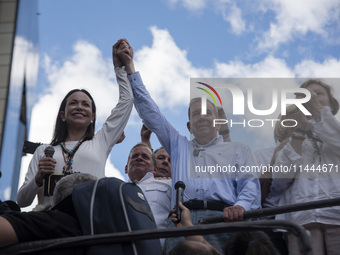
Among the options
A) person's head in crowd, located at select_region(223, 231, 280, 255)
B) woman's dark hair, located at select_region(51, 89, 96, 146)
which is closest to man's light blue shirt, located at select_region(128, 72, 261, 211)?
woman's dark hair, located at select_region(51, 89, 96, 146)

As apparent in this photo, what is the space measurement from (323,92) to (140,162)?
5.80 feet

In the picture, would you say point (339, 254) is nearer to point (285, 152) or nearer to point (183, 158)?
point (285, 152)

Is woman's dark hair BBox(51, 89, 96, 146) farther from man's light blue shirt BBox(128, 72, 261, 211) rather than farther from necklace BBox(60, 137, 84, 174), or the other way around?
man's light blue shirt BBox(128, 72, 261, 211)

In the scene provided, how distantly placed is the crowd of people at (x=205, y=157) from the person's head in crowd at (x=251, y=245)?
0.90m

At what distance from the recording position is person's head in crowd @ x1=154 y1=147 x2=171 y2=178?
17.8 ft

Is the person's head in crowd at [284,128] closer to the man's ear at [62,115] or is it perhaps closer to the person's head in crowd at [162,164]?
the person's head in crowd at [162,164]

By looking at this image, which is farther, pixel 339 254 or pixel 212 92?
pixel 212 92

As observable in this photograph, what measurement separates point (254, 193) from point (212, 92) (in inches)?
60.3

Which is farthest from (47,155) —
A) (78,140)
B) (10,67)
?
(10,67)

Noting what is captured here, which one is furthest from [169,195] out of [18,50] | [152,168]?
[18,50]

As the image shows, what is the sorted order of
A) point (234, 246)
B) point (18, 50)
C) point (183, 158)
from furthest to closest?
point (18, 50) → point (183, 158) → point (234, 246)

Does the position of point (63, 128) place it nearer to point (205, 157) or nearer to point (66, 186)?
point (205, 157)

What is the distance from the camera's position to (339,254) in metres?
3.65

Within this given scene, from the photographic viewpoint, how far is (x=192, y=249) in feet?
8.04
